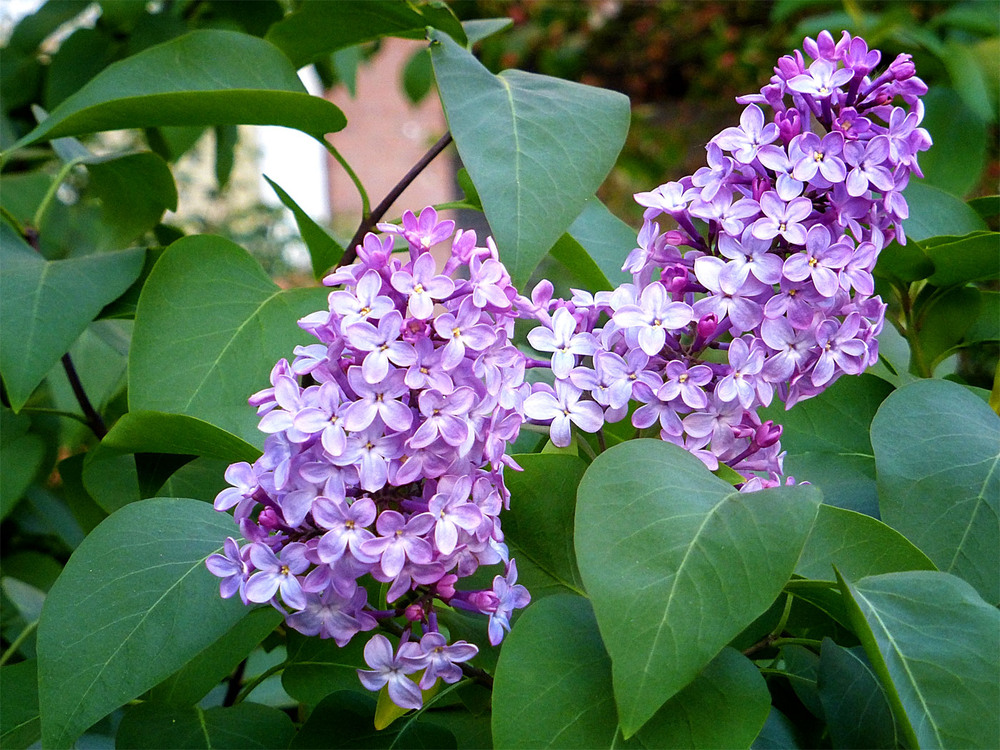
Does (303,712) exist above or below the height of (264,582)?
below

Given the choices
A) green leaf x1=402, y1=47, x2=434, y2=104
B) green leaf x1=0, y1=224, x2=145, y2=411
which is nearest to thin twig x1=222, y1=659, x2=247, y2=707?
green leaf x1=0, y1=224, x2=145, y2=411

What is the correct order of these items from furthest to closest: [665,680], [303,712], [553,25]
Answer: [553,25], [303,712], [665,680]

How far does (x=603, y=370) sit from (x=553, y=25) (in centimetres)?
247

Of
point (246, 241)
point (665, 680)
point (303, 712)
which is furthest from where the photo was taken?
→ point (246, 241)

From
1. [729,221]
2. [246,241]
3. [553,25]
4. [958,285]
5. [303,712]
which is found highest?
[729,221]

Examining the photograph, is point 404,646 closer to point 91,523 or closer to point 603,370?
point 603,370

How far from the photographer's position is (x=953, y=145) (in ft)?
3.06

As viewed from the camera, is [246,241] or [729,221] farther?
[246,241]

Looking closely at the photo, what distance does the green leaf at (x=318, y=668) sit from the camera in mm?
462

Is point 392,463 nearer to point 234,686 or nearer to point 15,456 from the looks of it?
point 234,686

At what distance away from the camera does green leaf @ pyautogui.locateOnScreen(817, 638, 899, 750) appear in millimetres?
372

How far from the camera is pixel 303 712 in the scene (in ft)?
1.75

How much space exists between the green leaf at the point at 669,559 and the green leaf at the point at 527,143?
9 cm

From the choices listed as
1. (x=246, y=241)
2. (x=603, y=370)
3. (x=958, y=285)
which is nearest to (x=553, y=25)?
(x=246, y=241)
